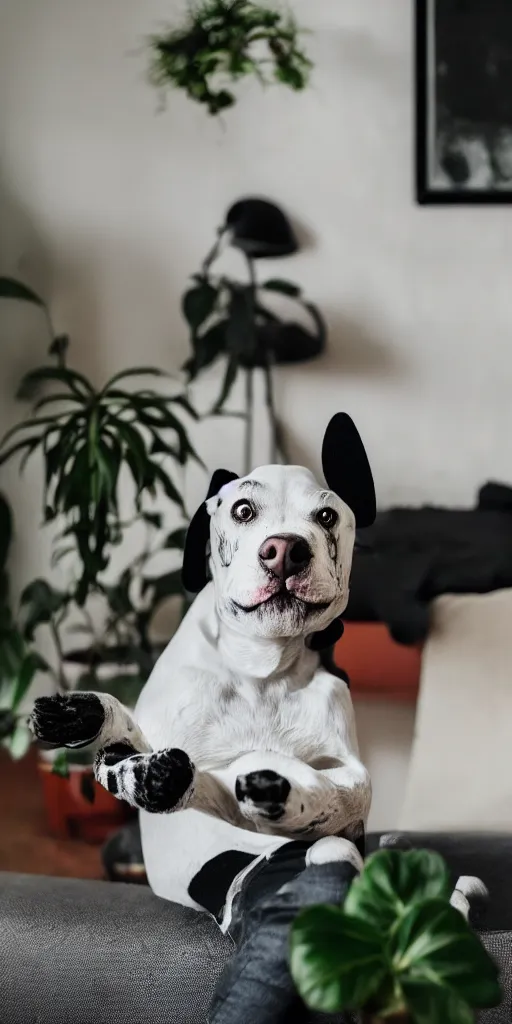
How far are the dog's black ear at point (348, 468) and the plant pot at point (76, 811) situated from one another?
116 cm

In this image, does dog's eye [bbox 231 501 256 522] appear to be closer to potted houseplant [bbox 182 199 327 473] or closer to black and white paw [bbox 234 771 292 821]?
black and white paw [bbox 234 771 292 821]

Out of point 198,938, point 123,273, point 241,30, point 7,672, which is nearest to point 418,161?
point 241,30

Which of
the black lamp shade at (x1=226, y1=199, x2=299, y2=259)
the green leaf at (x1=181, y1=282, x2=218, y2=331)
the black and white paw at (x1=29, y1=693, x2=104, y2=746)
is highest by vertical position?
the black lamp shade at (x1=226, y1=199, x2=299, y2=259)

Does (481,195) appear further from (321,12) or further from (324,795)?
(324,795)

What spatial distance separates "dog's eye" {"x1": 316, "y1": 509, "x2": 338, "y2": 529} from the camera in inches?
29.9

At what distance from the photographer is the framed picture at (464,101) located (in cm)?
196

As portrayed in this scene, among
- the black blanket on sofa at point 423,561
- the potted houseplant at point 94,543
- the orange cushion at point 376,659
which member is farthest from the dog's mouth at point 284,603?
the orange cushion at point 376,659

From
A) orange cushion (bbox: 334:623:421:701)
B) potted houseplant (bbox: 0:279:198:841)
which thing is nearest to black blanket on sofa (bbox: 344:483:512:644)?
orange cushion (bbox: 334:623:421:701)

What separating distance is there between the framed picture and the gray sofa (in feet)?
4.74

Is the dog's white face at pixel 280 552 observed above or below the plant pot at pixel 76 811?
above

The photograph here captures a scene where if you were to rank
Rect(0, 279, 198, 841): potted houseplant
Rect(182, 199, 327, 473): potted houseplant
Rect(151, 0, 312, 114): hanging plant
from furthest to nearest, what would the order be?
Rect(182, 199, 327, 473): potted houseplant
Rect(151, 0, 312, 114): hanging plant
Rect(0, 279, 198, 841): potted houseplant

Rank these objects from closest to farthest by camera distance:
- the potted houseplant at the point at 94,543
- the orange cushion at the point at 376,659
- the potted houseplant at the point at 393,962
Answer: the potted houseplant at the point at 393,962 → the potted houseplant at the point at 94,543 → the orange cushion at the point at 376,659

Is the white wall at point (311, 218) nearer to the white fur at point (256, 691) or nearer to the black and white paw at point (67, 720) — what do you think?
the white fur at point (256, 691)

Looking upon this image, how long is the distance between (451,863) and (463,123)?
143 centimetres
